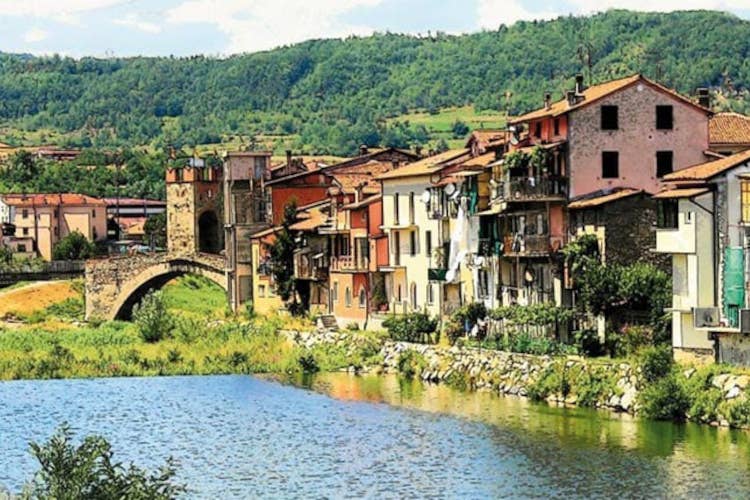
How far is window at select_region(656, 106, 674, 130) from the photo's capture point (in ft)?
213

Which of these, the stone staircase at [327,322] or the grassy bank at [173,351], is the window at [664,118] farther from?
the stone staircase at [327,322]

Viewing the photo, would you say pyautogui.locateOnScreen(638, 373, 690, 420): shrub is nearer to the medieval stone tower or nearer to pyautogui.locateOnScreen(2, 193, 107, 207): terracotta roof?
the medieval stone tower

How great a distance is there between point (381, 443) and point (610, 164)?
1827 centimetres

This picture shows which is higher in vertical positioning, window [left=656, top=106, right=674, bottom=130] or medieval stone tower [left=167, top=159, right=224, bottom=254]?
window [left=656, top=106, right=674, bottom=130]

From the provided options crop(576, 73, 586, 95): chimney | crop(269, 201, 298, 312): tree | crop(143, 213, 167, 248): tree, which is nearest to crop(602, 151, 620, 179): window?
crop(576, 73, 586, 95): chimney

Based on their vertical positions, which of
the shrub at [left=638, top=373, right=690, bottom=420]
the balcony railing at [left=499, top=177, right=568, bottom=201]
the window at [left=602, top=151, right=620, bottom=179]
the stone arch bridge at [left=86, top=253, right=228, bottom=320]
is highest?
the window at [left=602, top=151, right=620, bottom=179]

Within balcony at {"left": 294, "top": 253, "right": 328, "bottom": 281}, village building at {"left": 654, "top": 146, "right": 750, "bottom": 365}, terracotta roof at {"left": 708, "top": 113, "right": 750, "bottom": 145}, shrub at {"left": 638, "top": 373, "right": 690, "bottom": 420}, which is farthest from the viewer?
balcony at {"left": 294, "top": 253, "right": 328, "bottom": 281}

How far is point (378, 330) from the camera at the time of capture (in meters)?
77.5

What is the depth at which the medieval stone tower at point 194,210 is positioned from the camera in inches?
4190

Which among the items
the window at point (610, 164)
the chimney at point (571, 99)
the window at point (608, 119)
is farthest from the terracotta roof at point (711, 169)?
the chimney at point (571, 99)

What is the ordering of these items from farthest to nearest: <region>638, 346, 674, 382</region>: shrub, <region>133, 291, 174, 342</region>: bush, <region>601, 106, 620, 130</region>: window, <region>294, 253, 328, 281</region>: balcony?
<region>294, 253, 328, 281</region>: balcony → <region>133, 291, 174, 342</region>: bush → <region>601, 106, 620, 130</region>: window → <region>638, 346, 674, 382</region>: shrub

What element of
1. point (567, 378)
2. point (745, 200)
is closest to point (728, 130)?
point (567, 378)

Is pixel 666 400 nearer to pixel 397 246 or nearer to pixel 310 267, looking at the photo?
pixel 397 246

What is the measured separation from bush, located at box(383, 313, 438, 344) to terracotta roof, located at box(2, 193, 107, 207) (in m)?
75.0
